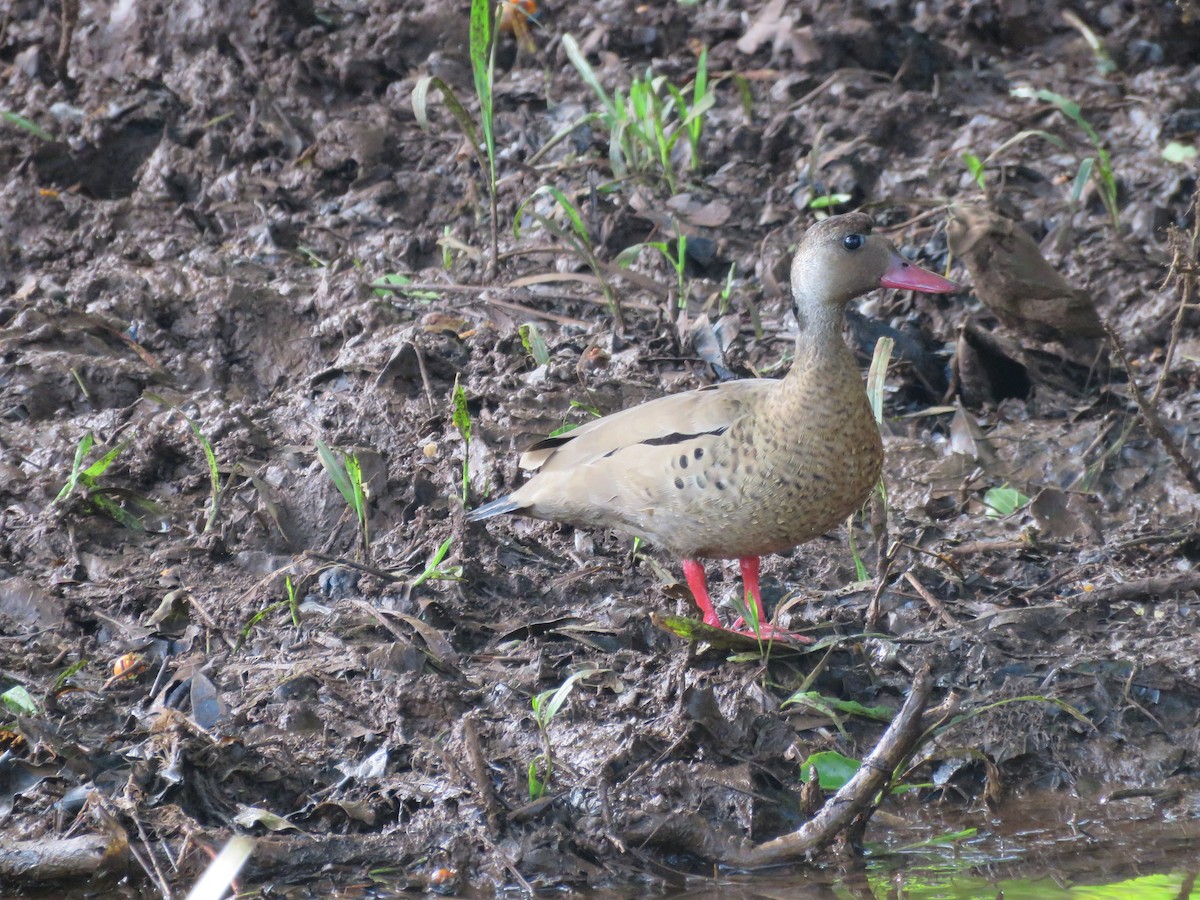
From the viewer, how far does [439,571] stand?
489 centimetres

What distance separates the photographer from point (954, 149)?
7746mm

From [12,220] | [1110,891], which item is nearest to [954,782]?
[1110,891]

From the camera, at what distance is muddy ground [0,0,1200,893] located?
4043 millimetres

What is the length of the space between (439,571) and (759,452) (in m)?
1.22

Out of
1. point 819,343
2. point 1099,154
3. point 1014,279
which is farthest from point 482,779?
point 1099,154

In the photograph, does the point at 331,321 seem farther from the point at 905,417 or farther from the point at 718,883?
the point at 718,883

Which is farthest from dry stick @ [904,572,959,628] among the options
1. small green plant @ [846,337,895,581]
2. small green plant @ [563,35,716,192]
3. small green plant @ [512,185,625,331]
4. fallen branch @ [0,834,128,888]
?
small green plant @ [563,35,716,192]

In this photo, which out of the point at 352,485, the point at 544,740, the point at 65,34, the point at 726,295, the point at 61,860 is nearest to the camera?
the point at 61,860

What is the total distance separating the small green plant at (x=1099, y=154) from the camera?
6.79m

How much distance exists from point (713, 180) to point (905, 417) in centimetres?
204

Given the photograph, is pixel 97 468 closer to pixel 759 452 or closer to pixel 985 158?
pixel 759 452

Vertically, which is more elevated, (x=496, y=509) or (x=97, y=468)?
(x=97, y=468)

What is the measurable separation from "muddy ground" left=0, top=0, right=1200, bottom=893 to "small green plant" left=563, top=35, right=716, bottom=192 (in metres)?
0.11

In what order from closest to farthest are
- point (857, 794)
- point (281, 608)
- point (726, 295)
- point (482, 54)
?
point (857, 794) → point (281, 608) → point (482, 54) → point (726, 295)
